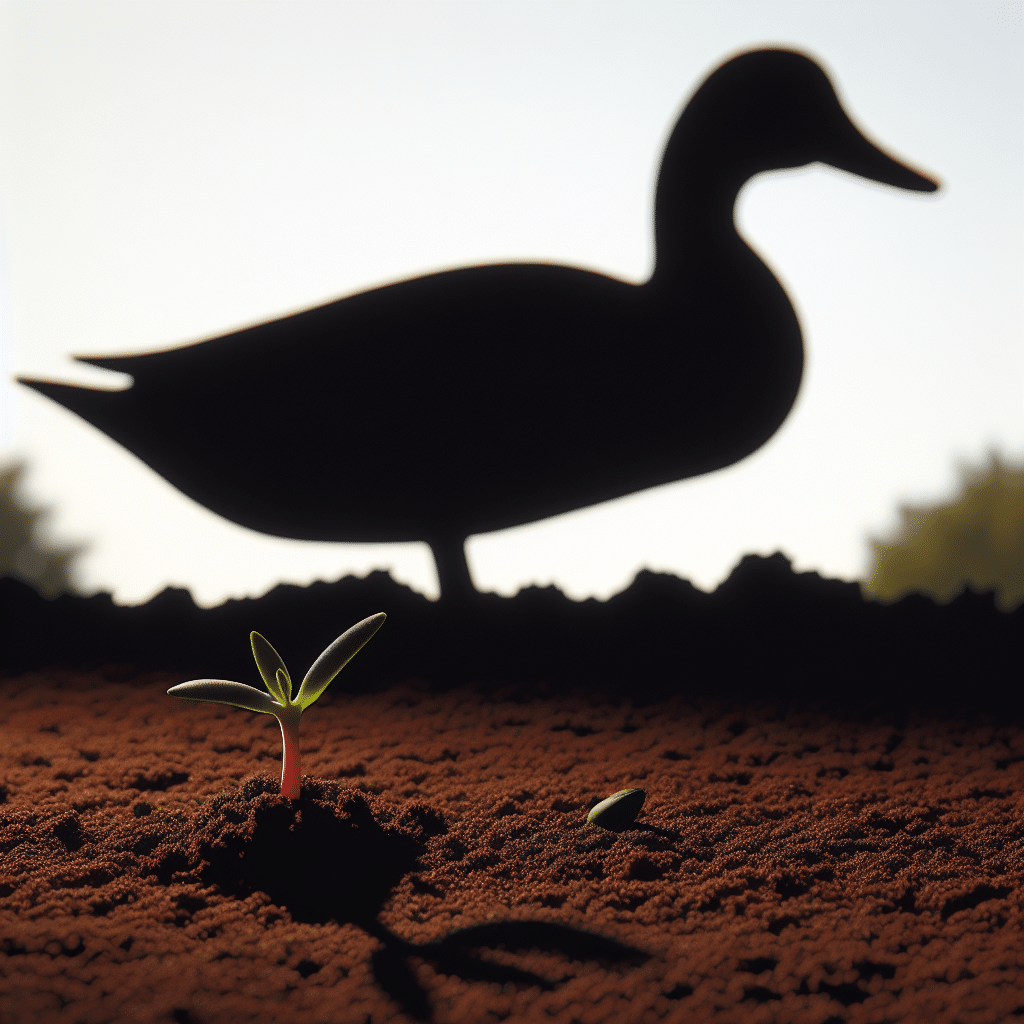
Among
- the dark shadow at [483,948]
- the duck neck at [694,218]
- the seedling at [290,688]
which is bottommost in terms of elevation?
the dark shadow at [483,948]

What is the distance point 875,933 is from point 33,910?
1139 millimetres

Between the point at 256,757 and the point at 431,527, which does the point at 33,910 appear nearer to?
the point at 256,757

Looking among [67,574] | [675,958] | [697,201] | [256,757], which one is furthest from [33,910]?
[67,574]

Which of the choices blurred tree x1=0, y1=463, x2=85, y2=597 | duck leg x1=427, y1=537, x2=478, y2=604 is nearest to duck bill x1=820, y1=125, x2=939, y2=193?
duck leg x1=427, y1=537, x2=478, y2=604

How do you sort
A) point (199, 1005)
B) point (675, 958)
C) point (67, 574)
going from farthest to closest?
point (67, 574)
point (675, 958)
point (199, 1005)

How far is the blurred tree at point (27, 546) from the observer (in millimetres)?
6121

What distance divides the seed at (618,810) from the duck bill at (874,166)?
8.49 ft

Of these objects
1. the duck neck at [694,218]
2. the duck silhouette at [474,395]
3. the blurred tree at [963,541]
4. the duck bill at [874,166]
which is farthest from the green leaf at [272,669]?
the blurred tree at [963,541]

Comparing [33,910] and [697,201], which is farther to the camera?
[697,201]

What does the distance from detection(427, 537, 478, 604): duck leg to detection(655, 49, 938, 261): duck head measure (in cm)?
122

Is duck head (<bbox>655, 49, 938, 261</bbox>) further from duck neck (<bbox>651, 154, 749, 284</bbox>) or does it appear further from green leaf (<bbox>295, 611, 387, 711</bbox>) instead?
green leaf (<bbox>295, 611, 387, 711</bbox>)

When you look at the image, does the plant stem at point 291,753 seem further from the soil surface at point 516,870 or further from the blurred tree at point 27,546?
the blurred tree at point 27,546

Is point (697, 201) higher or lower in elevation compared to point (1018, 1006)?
higher

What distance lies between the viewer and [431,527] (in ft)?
9.89
